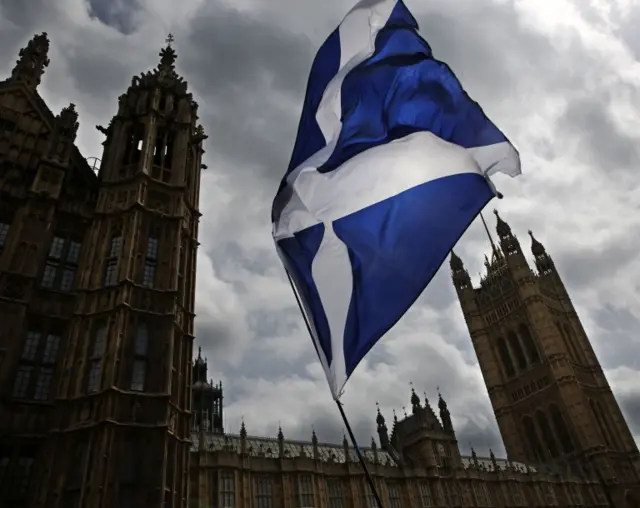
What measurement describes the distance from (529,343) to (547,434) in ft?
50.6

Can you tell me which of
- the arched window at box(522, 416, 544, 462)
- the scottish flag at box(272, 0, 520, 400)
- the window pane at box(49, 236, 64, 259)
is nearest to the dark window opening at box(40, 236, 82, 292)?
the window pane at box(49, 236, 64, 259)

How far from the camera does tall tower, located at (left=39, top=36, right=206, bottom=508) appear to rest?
587 inches

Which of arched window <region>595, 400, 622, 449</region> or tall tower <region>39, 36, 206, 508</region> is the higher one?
arched window <region>595, 400, 622, 449</region>

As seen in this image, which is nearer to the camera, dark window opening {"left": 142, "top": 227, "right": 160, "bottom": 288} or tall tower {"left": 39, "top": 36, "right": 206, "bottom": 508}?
tall tower {"left": 39, "top": 36, "right": 206, "bottom": 508}

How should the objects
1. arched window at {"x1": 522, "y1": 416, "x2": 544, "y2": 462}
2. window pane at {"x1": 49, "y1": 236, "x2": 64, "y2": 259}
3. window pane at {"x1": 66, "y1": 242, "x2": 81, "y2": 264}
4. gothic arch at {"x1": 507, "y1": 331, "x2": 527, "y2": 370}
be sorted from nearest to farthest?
window pane at {"x1": 49, "y1": 236, "x2": 64, "y2": 259}
window pane at {"x1": 66, "y1": 242, "x2": 81, "y2": 264}
arched window at {"x1": 522, "y1": 416, "x2": 544, "y2": 462}
gothic arch at {"x1": 507, "y1": 331, "x2": 527, "y2": 370}

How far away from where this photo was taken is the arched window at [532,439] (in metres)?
80.7

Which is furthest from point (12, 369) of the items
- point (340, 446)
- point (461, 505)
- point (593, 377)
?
point (593, 377)

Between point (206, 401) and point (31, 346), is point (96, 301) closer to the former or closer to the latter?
point (31, 346)

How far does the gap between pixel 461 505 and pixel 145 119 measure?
4637 cm

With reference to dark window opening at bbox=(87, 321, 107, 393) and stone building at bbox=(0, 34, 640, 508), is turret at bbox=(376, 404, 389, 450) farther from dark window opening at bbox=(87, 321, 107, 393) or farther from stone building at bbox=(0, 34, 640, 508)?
dark window opening at bbox=(87, 321, 107, 393)

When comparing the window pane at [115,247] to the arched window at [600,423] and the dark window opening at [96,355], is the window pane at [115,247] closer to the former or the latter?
the dark window opening at [96,355]

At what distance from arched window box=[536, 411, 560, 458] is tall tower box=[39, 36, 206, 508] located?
77.2 metres

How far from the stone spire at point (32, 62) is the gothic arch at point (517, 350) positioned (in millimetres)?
85239

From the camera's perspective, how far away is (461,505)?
161 feet
